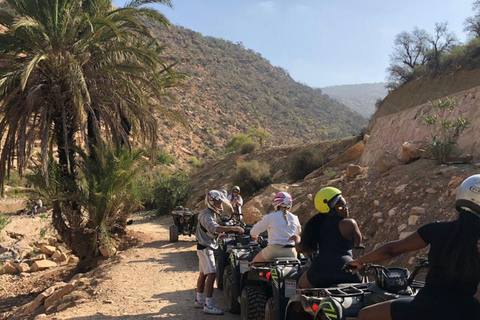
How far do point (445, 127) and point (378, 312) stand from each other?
9.82 metres

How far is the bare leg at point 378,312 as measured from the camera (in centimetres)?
305

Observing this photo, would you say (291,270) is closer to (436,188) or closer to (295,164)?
(436,188)

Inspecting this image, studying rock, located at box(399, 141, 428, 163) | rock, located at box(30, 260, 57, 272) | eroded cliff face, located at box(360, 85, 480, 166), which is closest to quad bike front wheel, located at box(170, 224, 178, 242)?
rock, located at box(30, 260, 57, 272)

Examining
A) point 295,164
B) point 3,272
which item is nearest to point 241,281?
point 3,272

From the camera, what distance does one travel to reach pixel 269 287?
6.13 m

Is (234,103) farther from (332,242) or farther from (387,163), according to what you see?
(332,242)

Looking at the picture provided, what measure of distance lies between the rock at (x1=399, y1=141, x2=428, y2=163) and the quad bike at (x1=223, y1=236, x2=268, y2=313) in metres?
6.77

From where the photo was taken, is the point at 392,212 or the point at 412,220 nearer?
the point at 412,220

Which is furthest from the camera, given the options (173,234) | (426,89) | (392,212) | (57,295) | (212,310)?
(426,89)

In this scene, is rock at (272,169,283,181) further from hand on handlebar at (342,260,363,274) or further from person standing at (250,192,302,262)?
hand on handlebar at (342,260,363,274)

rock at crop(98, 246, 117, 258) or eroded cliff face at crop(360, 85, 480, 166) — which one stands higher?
eroded cliff face at crop(360, 85, 480, 166)

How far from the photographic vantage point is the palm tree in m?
11.3

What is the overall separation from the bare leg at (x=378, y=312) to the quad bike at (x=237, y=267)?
3.35m

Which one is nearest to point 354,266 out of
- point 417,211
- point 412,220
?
point 412,220
